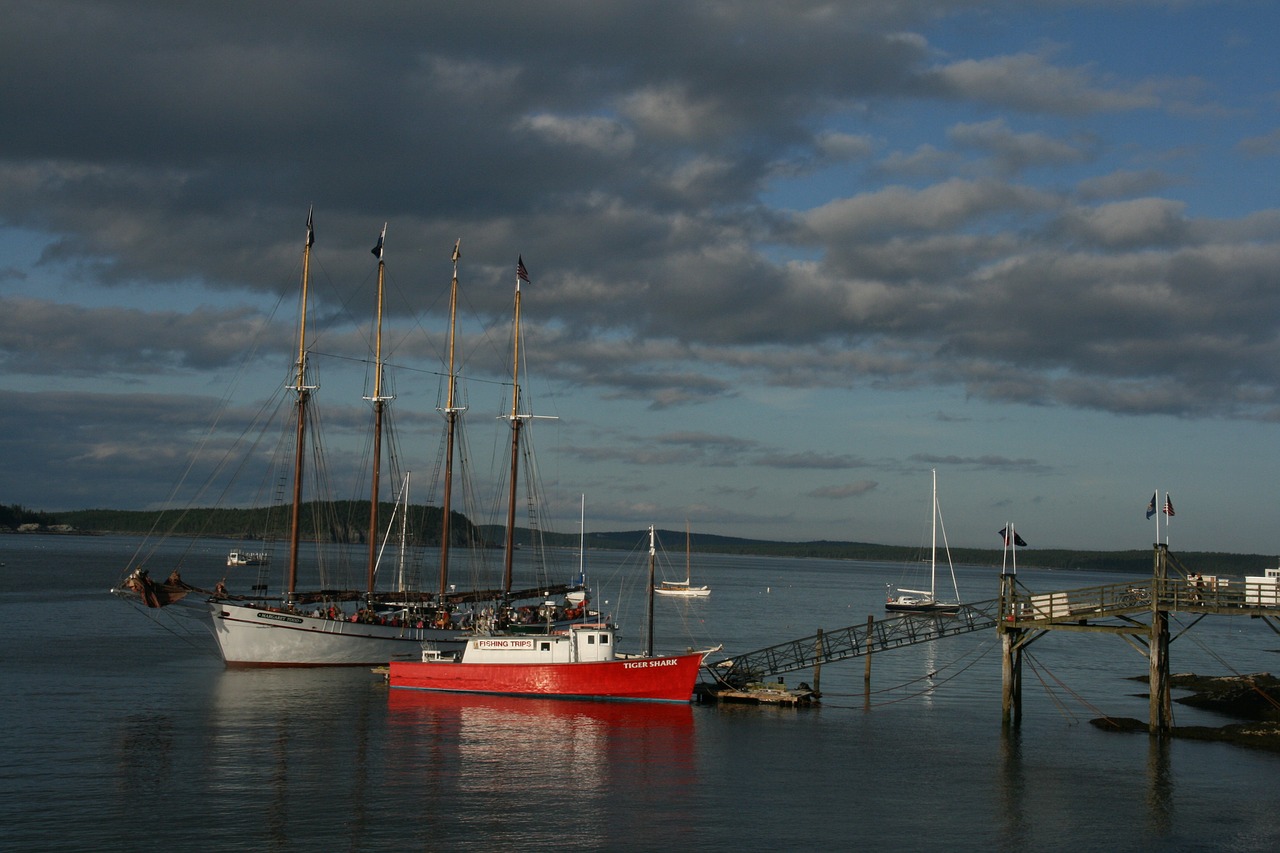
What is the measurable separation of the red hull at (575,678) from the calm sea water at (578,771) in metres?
1.00

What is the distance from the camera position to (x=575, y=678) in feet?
176

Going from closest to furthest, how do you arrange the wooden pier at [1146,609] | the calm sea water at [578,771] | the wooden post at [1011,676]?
the calm sea water at [578,771], the wooden pier at [1146,609], the wooden post at [1011,676]

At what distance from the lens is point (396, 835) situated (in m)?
30.9

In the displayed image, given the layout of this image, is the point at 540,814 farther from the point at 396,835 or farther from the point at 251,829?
the point at 251,829

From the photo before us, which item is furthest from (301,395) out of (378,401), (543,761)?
(543,761)

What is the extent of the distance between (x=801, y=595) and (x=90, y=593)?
104564mm

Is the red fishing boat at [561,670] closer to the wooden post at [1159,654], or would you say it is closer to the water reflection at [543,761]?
the water reflection at [543,761]

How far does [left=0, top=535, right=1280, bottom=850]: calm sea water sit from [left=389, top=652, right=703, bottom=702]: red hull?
100 centimetres

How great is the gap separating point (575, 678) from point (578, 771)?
14434 millimetres

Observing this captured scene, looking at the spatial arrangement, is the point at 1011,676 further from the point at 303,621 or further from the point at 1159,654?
the point at 303,621

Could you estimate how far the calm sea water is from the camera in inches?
1252

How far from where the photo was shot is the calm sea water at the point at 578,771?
31.8m

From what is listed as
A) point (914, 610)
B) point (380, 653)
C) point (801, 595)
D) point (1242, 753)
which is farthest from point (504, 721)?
point (801, 595)

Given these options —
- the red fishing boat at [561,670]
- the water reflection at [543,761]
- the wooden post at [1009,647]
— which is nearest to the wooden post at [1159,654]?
the wooden post at [1009,647]
